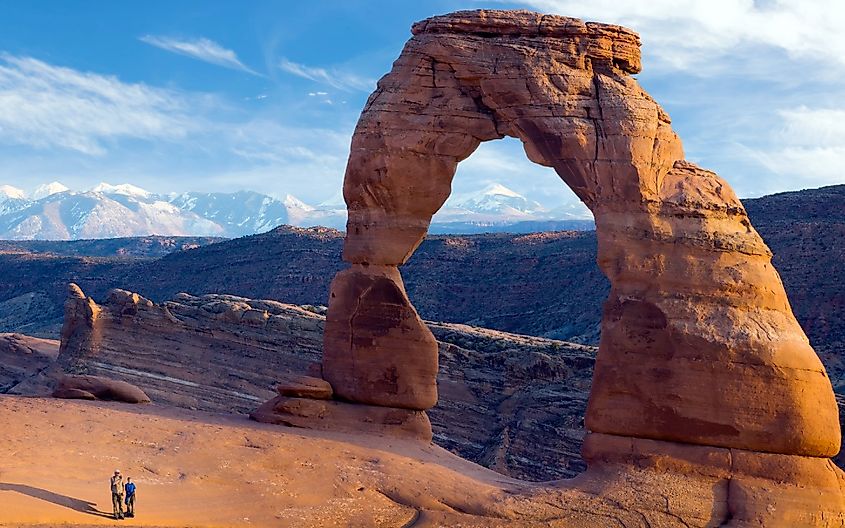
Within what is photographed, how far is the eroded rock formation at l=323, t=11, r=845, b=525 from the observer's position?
65.9 ft

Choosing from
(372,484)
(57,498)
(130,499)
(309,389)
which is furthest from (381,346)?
(57,498)

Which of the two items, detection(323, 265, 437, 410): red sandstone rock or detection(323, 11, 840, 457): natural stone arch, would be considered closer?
detection(323, 11, 840, 457): natural stone arch

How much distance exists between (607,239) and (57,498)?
10.9 m

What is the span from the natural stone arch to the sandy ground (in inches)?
109

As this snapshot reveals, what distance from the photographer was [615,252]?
2136 cm

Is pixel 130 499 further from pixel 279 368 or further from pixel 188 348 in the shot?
pixel 188 348

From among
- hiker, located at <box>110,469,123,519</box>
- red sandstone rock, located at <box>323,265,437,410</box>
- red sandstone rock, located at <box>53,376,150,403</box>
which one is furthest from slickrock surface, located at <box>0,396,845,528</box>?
red sandstone rock, located at <box>53,376,150,403</box>

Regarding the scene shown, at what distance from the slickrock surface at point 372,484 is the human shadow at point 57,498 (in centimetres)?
3

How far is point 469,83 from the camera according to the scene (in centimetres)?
2345

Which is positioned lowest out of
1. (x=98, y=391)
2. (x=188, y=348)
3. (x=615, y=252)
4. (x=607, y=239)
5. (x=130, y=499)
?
(x=130, y=499)

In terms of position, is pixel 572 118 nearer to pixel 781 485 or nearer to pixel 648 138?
pixel 648 138

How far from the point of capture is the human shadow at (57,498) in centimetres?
1733

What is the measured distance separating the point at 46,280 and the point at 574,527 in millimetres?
82347

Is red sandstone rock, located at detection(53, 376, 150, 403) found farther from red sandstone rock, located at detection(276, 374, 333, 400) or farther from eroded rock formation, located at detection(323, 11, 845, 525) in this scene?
eroded rock formation, located at detection(323, 11, 845, 525)
